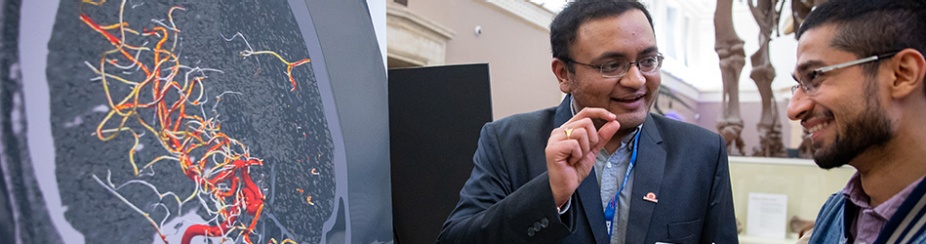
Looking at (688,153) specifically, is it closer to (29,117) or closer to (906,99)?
(906,99)

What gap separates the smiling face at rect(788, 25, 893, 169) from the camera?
3.65ft

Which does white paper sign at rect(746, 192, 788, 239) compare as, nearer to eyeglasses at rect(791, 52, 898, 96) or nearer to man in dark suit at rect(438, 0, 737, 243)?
man in dark suit at rect(438, 0, 737, 243)

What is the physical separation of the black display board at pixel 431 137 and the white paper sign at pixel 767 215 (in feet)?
7.61

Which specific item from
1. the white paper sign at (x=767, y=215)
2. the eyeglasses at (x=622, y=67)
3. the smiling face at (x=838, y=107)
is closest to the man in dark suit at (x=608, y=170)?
the eyeglasses at (x=622, y=67)

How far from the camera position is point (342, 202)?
4.37 ft

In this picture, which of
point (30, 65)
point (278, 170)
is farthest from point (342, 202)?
point (30, 65)

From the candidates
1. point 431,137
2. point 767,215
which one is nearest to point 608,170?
point 431,137

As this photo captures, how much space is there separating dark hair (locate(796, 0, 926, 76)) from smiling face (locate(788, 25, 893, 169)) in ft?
0.05

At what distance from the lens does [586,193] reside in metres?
1.36

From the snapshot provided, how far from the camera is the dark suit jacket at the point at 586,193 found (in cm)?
127

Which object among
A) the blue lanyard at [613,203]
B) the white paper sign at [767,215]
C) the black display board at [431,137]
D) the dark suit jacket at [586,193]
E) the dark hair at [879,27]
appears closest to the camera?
the dark hair at [879,27]

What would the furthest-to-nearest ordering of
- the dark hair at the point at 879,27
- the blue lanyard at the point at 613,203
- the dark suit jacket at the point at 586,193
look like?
the blue lanyard at the point at 613,203, the dark suit jacket at the point at 586,193, the dark hair at the point at 879,27

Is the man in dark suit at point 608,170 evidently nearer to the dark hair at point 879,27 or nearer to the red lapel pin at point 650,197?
the red lapel pin at point 650,197

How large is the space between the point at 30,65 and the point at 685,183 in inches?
43.4
